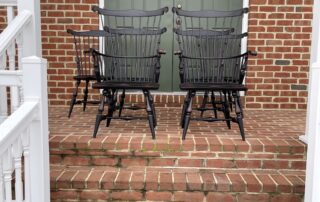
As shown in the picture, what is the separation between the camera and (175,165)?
7.59 feet

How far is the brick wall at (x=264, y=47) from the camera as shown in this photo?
3814 millimetres

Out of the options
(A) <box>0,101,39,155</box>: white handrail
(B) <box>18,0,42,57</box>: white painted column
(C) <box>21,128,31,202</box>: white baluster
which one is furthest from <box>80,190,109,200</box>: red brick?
(B) <box>18,0,42,57</box>: white painted column

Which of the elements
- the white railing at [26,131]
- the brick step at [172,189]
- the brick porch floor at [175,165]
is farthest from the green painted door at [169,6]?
the brick step at [172,189]

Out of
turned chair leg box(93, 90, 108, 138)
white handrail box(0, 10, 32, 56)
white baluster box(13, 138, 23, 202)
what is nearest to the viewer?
white baluster box(13, 138, 23, 202)

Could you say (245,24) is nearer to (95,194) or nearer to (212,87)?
(212,87)

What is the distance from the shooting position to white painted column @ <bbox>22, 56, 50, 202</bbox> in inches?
64.4

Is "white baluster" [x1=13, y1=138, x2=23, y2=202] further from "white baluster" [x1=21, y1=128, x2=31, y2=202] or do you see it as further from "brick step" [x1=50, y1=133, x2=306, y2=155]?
"brick step" [x1=50, y1=133, x2=306, y2=155]

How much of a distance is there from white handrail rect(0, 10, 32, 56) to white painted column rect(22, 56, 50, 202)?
12.4 inches

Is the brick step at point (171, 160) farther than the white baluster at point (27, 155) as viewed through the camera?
Yes

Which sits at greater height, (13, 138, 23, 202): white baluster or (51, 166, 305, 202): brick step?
(13, 138, 23, 202): white baluster

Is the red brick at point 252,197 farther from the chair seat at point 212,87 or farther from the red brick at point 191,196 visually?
the chair seat at point 212,87

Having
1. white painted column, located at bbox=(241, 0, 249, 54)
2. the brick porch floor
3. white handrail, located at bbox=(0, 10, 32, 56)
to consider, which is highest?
white painted column, located at bbox=(241, 0, 249, 54)

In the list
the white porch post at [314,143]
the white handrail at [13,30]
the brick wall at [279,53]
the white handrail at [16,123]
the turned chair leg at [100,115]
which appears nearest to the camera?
the white handrail at [16,123]

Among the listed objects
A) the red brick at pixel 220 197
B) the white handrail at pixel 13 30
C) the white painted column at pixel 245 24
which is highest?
Result: the white painted column at pixel 245 24
